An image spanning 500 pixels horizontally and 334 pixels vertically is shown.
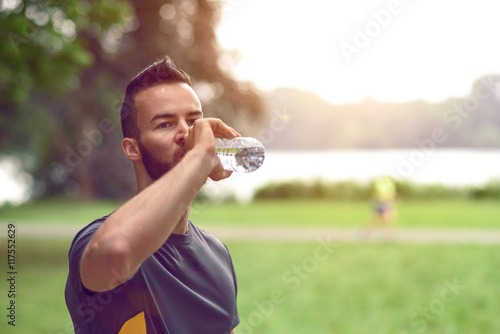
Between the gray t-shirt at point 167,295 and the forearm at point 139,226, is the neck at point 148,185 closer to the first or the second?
the gray t-shirt at point 167,295

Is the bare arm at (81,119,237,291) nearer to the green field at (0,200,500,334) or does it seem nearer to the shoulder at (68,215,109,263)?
the shoulder at (68,215,109,263)

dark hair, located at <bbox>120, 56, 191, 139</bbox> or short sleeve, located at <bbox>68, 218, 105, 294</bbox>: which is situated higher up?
dark hair, located at <bbox>120, 56, 191, 139</bbox>

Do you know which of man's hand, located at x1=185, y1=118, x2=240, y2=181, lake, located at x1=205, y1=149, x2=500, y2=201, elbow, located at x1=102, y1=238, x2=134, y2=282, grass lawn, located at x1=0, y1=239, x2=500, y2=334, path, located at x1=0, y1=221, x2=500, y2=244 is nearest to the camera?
elbow, located at x1=102, y1=238, x2=134, y2=282

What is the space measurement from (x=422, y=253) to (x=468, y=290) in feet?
10.1

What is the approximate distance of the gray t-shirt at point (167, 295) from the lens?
4.90ft

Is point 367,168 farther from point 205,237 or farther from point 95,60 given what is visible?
point 205,237

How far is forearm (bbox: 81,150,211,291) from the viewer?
47.4 inches

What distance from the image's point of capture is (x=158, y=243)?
126cm

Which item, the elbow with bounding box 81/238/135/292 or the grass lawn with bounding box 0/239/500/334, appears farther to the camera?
the grass lawn with bounding box 0/239/500/334

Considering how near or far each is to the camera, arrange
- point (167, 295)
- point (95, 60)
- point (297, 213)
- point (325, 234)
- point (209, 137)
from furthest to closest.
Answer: point (297, 213) → point (325, 234) → point (95, 60) → point (167, 295) → point (209, 137)

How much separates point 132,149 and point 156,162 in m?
0.12

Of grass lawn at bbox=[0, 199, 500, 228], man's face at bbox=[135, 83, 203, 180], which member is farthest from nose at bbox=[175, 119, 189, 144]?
grass lawn at bbox=[0, 199, 500, 228]

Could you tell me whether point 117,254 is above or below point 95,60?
below

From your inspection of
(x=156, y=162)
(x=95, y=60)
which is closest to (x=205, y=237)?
(x=156, y=162)
